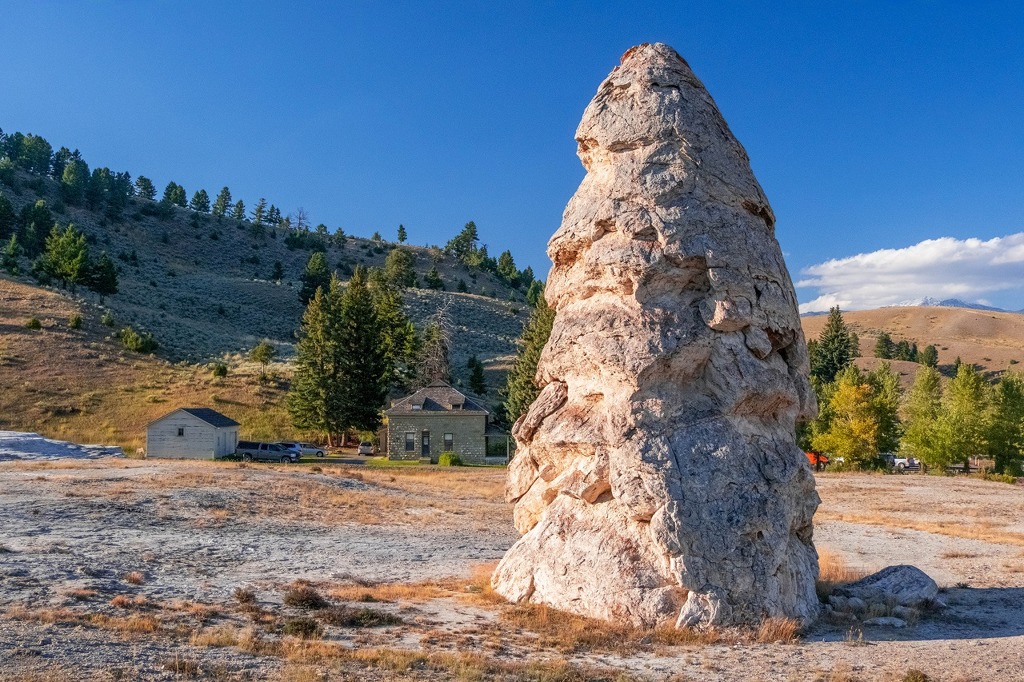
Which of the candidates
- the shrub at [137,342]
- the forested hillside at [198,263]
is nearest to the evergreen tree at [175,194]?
the forested hillside at [198,263]

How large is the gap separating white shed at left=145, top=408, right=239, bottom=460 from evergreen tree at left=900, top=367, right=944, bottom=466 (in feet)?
171

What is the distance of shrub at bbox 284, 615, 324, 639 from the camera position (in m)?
11.1

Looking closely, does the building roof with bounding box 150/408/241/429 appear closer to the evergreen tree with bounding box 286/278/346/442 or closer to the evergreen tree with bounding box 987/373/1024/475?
the evergreen tree with bounding box 286/278/346/442

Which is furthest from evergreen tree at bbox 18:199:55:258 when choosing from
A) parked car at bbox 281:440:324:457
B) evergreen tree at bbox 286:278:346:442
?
parked car at bbox 281:440:324:457

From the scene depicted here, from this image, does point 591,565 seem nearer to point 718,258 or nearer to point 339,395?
point 718,258

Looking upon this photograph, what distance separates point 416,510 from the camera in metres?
28.5

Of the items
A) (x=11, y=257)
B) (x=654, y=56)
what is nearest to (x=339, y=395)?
(x=654, y=56)

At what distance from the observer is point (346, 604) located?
533 inches

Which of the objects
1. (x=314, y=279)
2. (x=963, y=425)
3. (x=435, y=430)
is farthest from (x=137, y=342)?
(x=963, y=425)

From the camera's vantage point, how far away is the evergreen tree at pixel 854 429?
192 feet

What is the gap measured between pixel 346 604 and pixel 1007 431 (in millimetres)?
60280

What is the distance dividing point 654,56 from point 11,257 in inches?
4127

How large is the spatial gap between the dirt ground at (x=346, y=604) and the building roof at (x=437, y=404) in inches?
1070

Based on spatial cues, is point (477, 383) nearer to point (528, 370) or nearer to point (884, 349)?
point (528, 370)
